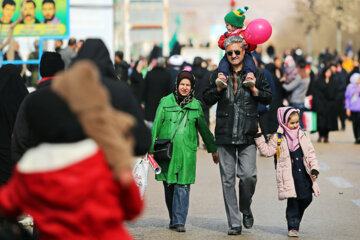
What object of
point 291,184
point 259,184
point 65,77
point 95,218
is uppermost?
point 65,77

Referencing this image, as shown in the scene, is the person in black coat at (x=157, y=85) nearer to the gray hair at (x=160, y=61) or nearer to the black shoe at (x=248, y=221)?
the gray hair at (x=160, y=61)

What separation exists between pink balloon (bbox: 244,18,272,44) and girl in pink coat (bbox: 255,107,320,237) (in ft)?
2.64

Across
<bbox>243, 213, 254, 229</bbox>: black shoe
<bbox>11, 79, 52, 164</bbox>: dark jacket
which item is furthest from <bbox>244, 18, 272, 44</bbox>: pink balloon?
<bbox>11, 79, 52, 164</bbox>: dark jacket

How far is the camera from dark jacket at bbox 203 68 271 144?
9.63 metres

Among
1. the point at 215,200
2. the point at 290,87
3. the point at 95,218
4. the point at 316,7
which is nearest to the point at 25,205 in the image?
the point at 95,218

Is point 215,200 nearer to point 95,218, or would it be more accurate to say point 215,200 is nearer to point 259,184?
point 259,184

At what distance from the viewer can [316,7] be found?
258ft

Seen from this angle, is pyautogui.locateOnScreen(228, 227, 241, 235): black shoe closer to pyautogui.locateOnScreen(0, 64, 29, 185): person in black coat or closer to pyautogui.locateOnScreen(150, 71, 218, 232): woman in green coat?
pyautogui.locateOnScreen(150, 71, 218, 232): woman in green coat

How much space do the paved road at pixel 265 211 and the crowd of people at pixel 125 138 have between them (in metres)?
0.23

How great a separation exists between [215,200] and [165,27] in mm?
53103

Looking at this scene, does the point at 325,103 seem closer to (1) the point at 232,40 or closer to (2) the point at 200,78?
(2) the point at 200,78

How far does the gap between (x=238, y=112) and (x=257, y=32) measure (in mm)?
883

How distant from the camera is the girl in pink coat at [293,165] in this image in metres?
9.34

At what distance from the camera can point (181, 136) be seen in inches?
394
